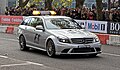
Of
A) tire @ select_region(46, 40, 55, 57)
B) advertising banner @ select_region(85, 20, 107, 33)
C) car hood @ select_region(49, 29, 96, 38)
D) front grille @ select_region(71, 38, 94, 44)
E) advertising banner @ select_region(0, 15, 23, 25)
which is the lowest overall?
advertising banner @ select_region(0, 15, 23, 25)

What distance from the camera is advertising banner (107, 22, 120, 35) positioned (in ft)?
64.6

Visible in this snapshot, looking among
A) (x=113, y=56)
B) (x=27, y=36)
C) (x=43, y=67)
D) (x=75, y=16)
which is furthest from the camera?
(x=75, y=16)

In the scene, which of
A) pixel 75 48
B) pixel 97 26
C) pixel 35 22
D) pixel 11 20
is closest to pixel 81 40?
pixel 75 48

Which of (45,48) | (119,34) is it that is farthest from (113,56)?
(119,34)

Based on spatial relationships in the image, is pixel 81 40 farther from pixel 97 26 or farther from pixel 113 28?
pixel 97 26

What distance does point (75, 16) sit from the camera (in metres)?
26.0

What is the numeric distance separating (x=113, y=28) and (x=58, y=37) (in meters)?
8.02

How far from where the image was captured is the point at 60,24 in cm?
1385

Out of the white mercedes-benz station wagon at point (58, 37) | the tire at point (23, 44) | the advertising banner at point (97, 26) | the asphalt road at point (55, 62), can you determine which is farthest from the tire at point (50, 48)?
the advertising banner at point (97, 26)

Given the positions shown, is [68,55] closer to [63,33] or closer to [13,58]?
[63,33]

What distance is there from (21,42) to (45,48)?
231cm

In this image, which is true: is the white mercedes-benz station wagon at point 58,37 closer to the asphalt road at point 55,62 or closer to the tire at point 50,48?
the tire at point 50,48

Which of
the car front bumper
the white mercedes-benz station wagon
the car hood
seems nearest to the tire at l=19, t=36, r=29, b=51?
the white mercedes-benz station wagon

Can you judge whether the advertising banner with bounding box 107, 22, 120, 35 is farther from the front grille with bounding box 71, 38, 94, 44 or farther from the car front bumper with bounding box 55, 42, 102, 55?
the front grille with bounding box 71, 38, 94, 44
